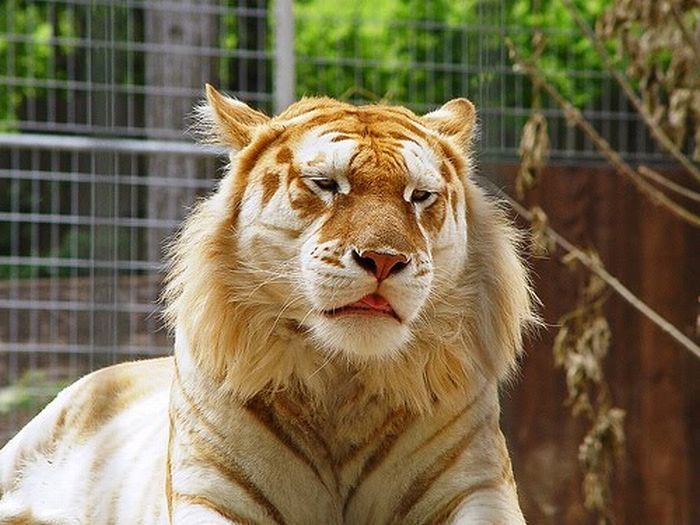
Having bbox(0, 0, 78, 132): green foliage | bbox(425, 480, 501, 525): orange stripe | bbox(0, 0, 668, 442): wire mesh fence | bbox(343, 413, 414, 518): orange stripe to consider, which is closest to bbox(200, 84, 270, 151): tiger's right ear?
bbox(343, 413, 414, 518): orange stripe

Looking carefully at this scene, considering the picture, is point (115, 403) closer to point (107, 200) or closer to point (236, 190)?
point (236, 190)

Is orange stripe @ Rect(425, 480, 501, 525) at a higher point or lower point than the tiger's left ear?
lower

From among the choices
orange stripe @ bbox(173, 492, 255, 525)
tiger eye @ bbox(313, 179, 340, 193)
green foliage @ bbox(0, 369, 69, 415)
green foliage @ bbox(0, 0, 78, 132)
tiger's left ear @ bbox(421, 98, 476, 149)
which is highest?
green foliage @ bbox(0, 0, 78, 132)

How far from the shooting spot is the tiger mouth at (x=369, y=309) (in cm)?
211

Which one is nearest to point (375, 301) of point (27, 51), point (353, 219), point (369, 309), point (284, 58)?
point (369, 309)

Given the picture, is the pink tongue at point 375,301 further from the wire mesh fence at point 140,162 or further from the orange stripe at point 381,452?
the wire mesh fence at point 140,162

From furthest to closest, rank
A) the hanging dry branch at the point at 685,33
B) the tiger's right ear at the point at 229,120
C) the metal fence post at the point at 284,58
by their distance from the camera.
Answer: the metal fence post at the point at 284,58 < the hanging dry branch at the point at 685,33 < the tiger's right ear at the point at 229,120

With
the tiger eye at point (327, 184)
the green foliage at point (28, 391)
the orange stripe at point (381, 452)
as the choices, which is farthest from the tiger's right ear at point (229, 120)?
the green foliage at point (28, 391)

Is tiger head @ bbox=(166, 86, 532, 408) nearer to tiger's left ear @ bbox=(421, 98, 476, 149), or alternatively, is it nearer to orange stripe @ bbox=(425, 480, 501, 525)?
tiger's left ear @ bbox=(421, 98, 476, 149)

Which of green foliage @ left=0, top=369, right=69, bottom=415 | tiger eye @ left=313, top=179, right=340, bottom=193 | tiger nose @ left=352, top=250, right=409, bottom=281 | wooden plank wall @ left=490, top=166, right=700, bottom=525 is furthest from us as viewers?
wooden plank wall @ left=490, top=166, right=700, bottom=525

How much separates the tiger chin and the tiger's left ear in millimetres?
30

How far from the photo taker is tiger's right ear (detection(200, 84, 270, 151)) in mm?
2396

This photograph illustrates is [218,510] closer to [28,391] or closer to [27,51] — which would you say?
[28,391]

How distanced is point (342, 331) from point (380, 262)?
135 mm
